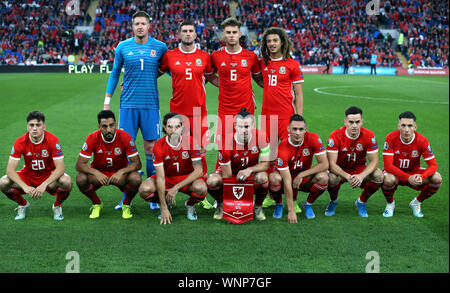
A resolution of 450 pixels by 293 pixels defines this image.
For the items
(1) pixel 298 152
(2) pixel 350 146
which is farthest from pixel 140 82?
(2) pixel 350 146

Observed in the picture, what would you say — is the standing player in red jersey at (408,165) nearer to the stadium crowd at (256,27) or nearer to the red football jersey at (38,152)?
the red football jersey at (38,152)

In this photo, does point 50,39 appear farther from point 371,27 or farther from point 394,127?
point 394,127

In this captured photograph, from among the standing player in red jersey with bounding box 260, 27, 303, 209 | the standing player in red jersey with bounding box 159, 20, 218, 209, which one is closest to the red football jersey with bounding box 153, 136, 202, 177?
the standing player in red jersey with bounding box 159, 20, 218, 209

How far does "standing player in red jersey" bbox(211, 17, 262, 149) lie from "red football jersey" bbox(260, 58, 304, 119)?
18 cm

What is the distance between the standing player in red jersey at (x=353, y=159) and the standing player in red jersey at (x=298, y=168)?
122 mm

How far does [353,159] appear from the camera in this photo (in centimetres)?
532

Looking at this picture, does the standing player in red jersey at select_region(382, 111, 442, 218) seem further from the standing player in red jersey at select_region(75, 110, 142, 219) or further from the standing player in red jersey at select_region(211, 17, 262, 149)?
the standing player in red jersey at select_region(75, 110, 142, 219)

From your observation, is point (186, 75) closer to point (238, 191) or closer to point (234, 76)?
point (234, 76)

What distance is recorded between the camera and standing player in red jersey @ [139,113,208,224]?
16.2ft

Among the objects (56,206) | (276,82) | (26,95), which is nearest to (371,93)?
(26,95)

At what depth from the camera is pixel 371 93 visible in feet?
65.1

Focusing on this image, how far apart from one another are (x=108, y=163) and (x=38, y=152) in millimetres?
734

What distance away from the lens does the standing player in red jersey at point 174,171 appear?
16.2ft

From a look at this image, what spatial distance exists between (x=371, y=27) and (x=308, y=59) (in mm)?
7712
